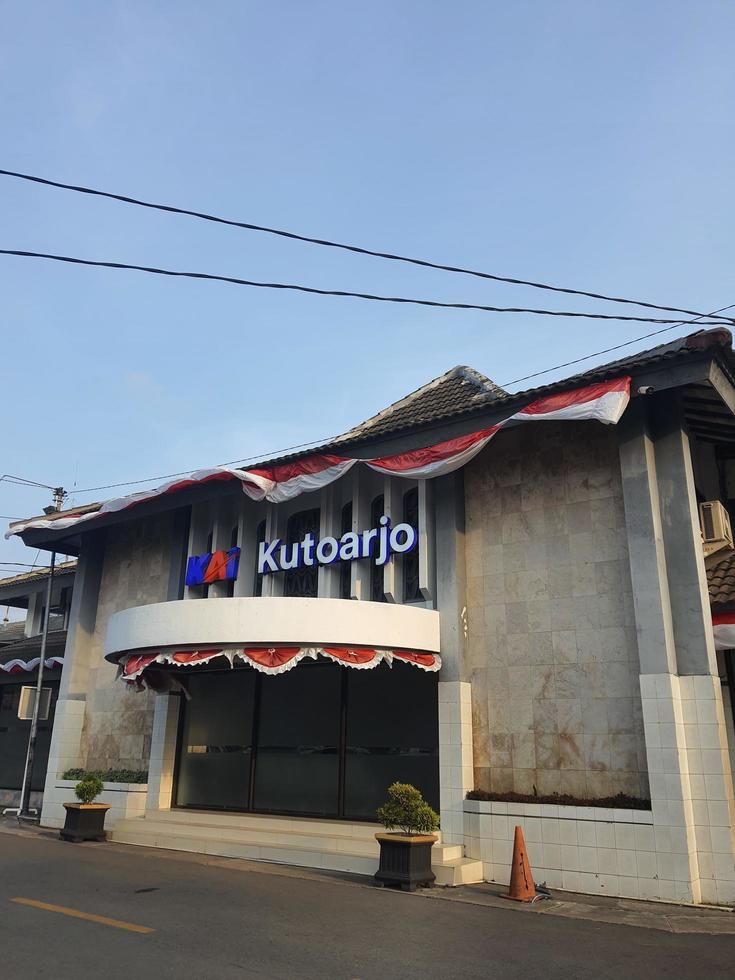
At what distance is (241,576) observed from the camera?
18.2 metres

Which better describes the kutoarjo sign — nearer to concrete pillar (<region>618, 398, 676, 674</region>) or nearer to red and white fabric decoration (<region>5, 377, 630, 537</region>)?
red and white fabric decoration (<region>5, 377, 630, 537</region>)

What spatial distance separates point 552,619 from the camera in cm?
1389

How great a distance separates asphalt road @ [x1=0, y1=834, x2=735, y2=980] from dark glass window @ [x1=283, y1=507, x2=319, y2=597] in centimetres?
642

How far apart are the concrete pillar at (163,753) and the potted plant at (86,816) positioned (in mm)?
1392

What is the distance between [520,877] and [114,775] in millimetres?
11402

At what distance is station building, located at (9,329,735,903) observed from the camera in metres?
12.3

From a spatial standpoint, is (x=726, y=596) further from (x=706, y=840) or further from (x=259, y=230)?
(x=259, y=230)

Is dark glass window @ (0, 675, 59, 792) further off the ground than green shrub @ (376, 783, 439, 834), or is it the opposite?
dark glass window @ (0, 675, 59, 792)

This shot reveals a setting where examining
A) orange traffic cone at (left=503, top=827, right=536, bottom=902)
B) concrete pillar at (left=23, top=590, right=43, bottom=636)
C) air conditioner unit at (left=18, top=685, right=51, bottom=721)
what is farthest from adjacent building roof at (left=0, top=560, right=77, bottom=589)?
orange traffic cone at (left=503, top=827, right=536, bottom=902)

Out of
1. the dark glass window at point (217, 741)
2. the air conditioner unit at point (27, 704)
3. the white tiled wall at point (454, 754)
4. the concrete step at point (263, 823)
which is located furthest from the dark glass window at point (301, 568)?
the air conditioner unit at point (27, 704)

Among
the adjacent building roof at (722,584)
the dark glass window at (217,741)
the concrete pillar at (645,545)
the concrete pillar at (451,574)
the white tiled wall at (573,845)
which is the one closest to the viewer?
the white tiled wall at (573,845)

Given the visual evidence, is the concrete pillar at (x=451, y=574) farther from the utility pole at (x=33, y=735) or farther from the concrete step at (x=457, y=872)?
the utility pole at (x=33, y=735)

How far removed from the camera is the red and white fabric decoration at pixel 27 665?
72.7 ft

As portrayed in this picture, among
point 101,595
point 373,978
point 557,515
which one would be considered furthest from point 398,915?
point 101,595
